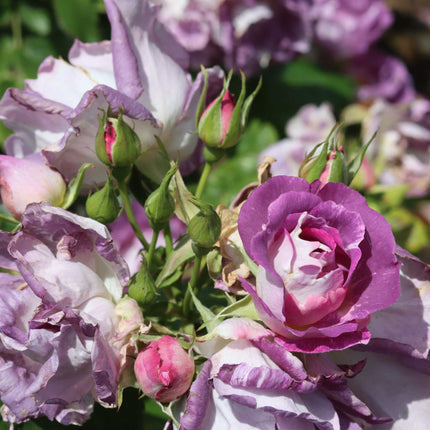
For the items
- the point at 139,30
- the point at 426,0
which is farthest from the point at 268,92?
the point at 426,0

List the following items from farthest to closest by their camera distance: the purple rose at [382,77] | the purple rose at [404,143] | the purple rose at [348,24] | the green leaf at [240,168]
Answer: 1. the purple rose at [382,77]
2. the purple rose at [348,24]
3. the purple rose at [404,143]
4. the green leaf at [240,168]

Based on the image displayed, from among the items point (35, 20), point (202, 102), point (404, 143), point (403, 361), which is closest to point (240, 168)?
point (404, 143)

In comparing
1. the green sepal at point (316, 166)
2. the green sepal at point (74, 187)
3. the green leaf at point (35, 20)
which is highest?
the green sepal at point (316, 166)

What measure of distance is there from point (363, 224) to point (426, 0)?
269cm

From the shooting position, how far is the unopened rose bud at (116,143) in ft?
2.21

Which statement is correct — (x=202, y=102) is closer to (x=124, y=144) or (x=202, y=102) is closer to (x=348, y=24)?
(x=124, y=144)

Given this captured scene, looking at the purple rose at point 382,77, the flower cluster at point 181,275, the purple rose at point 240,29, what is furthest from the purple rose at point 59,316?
the purple rose at point 382,77

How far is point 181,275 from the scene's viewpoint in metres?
0.71

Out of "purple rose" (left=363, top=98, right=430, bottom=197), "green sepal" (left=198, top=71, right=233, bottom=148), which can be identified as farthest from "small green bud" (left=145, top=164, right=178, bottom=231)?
"purple rose" (left=363, top=98, right=430, bottom=197)

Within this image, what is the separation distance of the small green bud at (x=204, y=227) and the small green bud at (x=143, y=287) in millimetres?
57

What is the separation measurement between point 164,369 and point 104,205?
18 cm

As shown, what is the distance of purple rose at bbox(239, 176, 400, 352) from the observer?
1.90 ft

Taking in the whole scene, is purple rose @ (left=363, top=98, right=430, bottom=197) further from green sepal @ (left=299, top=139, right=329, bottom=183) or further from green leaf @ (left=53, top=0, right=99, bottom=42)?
green sepal @ (left=299, top=139, right=329, bottom=183)

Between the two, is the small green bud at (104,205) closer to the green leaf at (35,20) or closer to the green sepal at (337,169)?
the green sepal at (337,169)
